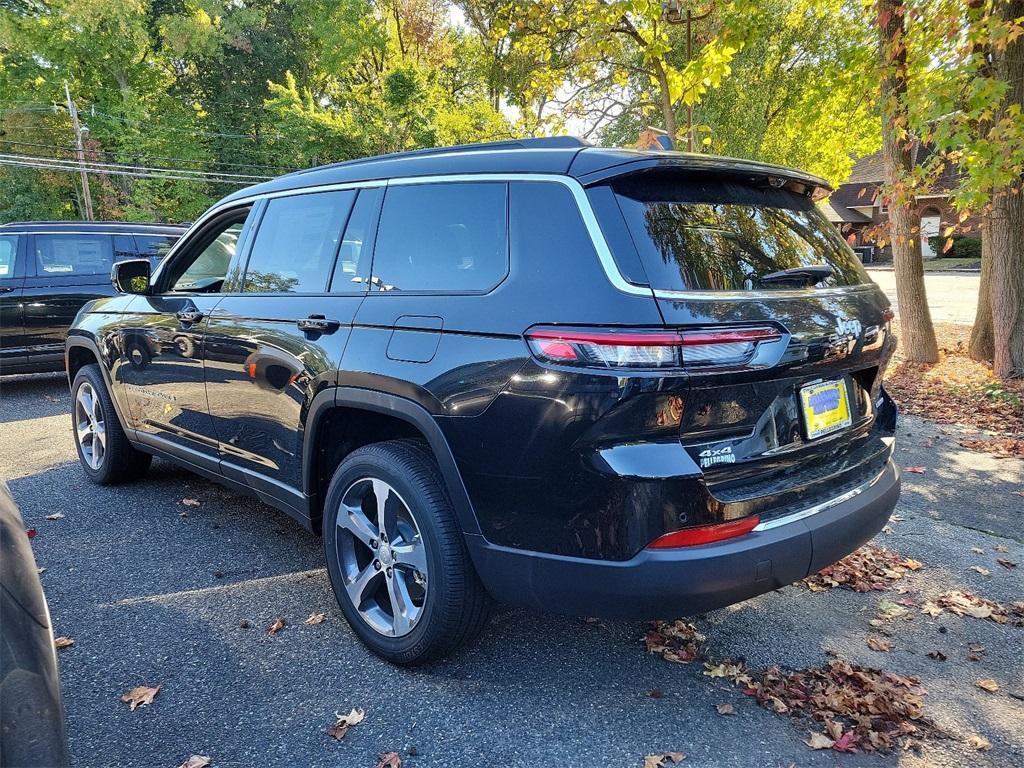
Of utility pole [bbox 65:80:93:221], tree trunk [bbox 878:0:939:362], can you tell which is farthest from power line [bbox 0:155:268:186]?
tree trunk [bbox 878:0:939:362]

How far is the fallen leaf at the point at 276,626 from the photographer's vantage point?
2951mm

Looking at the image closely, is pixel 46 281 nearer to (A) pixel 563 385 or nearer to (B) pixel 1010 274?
(A) pixel 563 385

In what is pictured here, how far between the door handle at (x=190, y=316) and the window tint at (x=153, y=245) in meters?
5.73

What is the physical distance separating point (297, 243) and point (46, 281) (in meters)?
6.62

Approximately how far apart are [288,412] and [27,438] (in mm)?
4620

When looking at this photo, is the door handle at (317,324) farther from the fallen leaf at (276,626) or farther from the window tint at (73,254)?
the window tint at (73,254)

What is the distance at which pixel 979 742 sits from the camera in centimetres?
228

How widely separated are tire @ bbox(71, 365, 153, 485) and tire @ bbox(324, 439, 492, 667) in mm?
2578

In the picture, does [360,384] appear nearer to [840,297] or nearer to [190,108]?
[840,297]

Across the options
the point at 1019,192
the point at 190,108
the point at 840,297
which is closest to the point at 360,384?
the point at 840,297

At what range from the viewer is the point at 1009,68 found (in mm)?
6961

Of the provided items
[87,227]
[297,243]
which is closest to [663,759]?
[297,243]

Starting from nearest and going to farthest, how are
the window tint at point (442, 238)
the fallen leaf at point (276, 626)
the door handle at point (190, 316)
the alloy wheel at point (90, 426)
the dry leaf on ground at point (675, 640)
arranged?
the window tint at point (442, 238) < the dry leaf on ground at point (675, 640) < the fallen leaf at point (276, 626) < the door handle at point (190, 316) < the alloy wheel at point (90, 426)

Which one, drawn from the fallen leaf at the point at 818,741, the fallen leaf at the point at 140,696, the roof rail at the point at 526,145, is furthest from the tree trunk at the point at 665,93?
the fallen leaf at the point at 140,696
